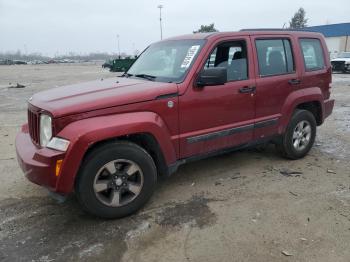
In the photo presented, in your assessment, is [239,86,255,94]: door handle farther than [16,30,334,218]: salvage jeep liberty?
Yes

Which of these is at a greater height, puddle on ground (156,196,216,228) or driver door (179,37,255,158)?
driver door (179,37,255,158)

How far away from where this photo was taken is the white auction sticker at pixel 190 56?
4.37 metres

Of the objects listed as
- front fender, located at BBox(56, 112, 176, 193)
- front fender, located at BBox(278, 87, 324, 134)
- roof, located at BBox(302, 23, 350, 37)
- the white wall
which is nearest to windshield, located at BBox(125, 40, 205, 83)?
front fender, located at BBox(56, 112, 176, 193)

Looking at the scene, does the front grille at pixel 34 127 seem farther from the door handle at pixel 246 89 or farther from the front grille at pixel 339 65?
the front grille at pixel 339 65

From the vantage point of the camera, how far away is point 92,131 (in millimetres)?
3492

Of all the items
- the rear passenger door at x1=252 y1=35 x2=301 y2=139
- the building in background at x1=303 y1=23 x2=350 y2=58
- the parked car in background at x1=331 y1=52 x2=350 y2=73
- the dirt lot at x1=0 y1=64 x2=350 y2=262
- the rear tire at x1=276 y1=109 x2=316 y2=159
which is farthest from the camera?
the building in background at x1=303 y1=23 x2=350 y2=58

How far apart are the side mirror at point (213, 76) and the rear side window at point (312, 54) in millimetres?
2043

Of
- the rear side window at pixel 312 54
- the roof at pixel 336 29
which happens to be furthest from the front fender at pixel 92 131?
the roof at pixel 336 29

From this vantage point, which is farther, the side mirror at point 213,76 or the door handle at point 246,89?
the door handle at point 246,89

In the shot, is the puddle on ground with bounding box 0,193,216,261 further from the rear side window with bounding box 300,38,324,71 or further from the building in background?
the building in background

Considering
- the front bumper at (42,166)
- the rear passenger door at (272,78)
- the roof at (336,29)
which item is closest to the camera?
the front bumper at (42,166)

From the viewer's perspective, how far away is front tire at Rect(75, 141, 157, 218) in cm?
362

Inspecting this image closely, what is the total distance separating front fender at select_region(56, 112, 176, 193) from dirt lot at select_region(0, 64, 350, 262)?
578 millimetres

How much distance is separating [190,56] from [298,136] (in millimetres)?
2308
